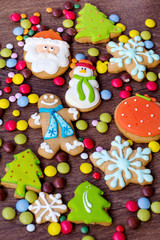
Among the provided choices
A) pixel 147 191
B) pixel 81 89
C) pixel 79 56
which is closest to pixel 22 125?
pixel 81 89

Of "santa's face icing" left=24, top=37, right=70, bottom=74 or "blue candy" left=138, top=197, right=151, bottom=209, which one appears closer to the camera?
"blue candy" left=138, top=197, right=151, bottom=209

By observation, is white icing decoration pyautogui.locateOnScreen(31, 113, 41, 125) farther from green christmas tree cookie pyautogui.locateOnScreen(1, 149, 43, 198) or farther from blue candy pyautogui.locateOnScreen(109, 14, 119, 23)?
blue candy pyautogui.locateOnScreen(109, 14, 119, 23)

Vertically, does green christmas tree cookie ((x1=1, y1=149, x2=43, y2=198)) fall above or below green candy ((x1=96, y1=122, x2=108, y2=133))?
below

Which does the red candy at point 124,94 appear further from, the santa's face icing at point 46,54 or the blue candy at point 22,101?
the blue candy at point 22,101

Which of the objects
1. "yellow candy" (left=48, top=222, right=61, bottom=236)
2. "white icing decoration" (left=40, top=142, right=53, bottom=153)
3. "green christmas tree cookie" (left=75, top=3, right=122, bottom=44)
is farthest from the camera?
"green christmas tree cookie" (left=75, top=3, right=122, bottom=44)

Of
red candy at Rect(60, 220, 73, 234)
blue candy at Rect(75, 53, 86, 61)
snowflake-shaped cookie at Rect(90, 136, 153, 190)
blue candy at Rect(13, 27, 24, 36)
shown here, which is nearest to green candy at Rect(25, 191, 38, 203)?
red candy at Rect(60, 220, 73, 234)

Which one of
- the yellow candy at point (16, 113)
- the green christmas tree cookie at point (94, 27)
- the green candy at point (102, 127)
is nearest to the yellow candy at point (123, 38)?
the green christmas tree cookie at point (94, 27)

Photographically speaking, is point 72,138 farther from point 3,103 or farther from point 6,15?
point 6,15
